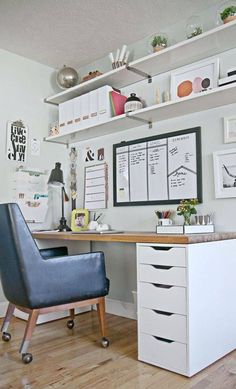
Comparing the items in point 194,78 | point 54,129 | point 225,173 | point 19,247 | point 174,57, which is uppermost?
point 174,57

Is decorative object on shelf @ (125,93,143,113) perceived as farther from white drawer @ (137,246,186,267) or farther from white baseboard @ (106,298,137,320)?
white baseboard @ (106,298,137,320)

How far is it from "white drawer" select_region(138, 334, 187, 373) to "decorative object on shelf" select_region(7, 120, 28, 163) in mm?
1928

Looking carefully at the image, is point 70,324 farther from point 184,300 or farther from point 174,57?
point 174,57

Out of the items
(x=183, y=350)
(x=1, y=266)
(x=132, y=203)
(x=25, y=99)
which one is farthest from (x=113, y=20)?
(x=183, y=350)

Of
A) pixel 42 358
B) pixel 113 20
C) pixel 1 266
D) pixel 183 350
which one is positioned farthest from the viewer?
pixel 113 20

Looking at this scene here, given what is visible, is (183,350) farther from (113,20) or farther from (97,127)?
(113,20)

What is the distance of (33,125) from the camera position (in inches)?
126

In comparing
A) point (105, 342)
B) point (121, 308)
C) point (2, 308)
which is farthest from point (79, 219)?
point (105, 342)

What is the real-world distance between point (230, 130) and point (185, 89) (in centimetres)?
48

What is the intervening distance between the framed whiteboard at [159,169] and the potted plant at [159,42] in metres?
0.62

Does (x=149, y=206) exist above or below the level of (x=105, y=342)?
above

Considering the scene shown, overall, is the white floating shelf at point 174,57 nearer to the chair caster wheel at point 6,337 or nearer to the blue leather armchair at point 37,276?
the blue leather armchair at point 37,276

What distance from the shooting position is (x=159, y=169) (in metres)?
2.61

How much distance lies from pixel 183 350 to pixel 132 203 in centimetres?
133
